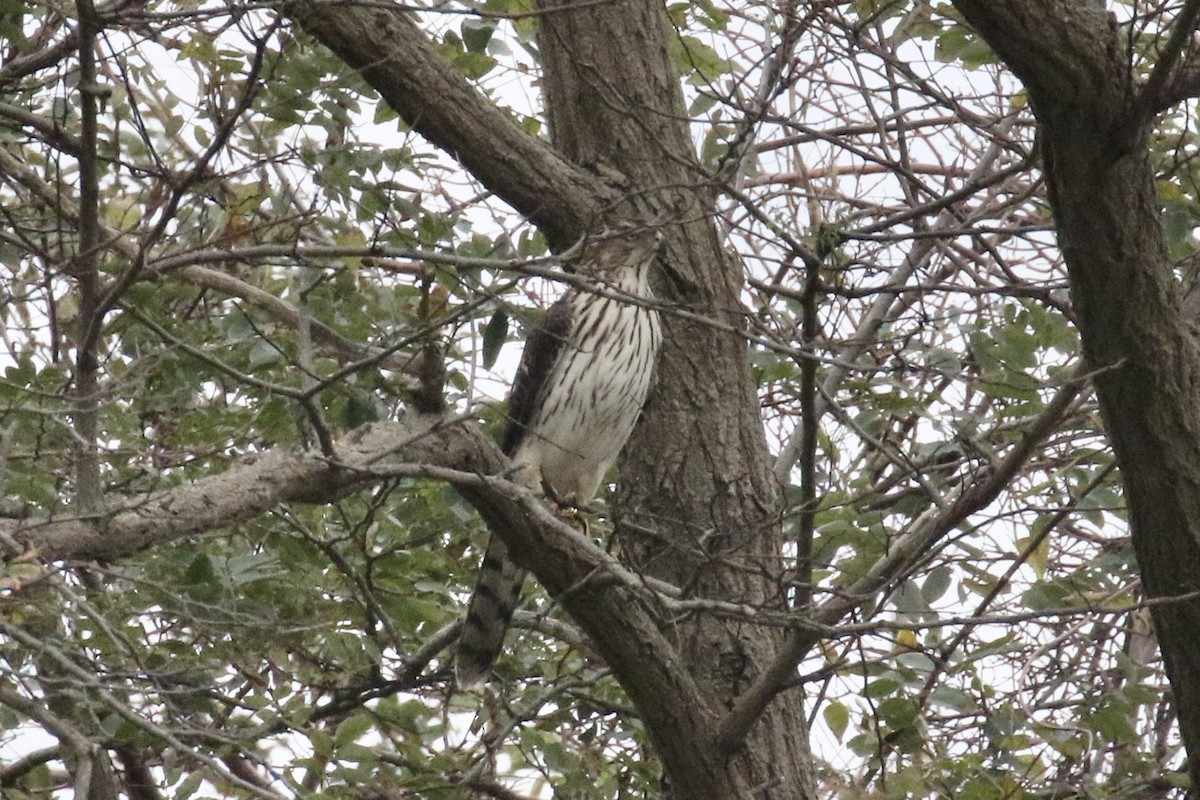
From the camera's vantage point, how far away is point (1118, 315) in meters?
2.95

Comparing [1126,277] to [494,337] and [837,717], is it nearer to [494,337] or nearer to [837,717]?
[494,337]

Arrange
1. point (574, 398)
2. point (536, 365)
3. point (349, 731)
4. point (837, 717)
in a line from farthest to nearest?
point (536, 365), point (574, 398), point (837, 717), point (349, 731)

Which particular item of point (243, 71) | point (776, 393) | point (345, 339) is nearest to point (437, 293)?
point (345, 339)

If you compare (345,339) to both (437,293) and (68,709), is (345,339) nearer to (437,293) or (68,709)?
(437,293)

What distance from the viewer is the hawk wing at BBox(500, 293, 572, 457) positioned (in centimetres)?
449

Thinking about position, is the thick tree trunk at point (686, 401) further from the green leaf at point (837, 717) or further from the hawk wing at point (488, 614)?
the hawk wing at point (488, 614)

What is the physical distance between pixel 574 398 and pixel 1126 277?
185 cm

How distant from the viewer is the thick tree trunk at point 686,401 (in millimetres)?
3869

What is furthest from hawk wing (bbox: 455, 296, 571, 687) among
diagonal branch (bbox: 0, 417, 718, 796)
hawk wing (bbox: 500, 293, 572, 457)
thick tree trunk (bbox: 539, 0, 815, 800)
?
diagonal branch (bbox: 0, 417, 718, 796)

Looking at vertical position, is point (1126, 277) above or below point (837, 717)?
above

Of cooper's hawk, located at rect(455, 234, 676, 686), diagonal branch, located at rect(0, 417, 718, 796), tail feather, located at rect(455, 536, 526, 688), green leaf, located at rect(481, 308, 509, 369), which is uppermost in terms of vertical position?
cooper's hawk, located at rect(455, 234, 676, 686)

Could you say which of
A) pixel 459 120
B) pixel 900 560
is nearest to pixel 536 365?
pixel 459 120

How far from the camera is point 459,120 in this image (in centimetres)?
385

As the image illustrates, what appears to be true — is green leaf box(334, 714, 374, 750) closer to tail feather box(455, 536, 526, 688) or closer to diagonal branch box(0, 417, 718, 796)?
diagonal branch box(0, 417, 718, 796)
